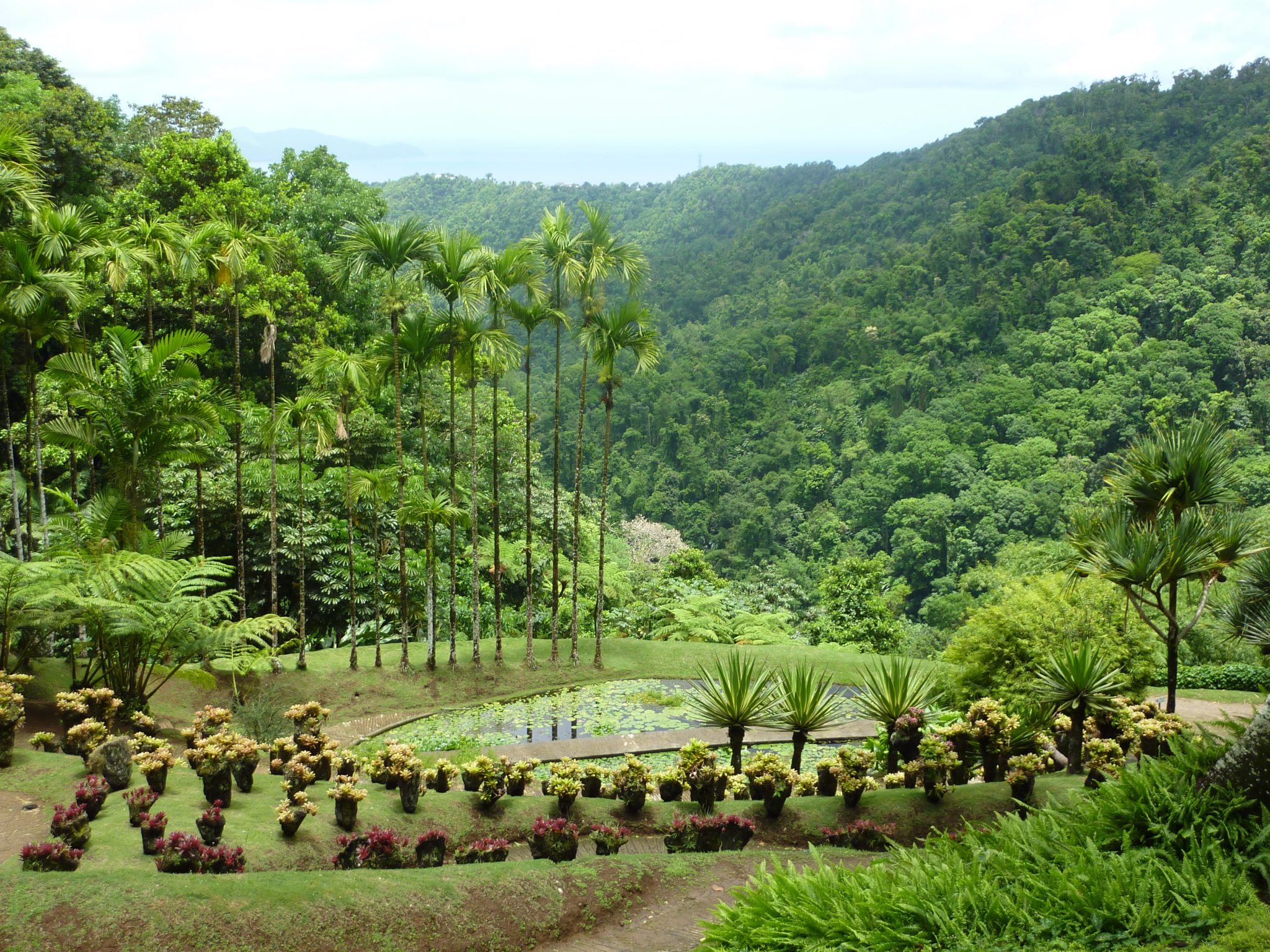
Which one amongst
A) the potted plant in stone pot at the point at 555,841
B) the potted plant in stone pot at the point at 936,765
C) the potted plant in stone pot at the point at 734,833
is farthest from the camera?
the potted plant in stone pot at the point at 936,765

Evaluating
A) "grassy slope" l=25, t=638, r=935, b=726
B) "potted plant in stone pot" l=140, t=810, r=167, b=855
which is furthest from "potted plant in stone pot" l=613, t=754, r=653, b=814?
"grassy slope" l=25, t=638, r=935, b=726

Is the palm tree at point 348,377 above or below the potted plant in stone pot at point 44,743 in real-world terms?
above

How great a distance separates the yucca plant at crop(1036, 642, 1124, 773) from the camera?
28.0 feet

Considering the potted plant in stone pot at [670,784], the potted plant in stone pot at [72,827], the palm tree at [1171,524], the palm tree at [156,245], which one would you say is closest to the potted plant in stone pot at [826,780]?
the potted plant in stone pot at [670,784]

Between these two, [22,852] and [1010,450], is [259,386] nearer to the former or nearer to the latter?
[22,852]

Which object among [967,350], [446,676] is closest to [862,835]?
[446,676]

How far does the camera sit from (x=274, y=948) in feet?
17.9

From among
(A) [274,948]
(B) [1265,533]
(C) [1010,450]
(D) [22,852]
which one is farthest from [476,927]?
(C) [1010,450]

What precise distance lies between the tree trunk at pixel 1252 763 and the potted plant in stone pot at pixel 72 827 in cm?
722

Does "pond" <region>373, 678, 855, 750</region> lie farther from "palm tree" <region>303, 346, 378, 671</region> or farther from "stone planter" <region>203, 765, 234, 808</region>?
"stone planter" <region>203, 765, 234, 808</region>

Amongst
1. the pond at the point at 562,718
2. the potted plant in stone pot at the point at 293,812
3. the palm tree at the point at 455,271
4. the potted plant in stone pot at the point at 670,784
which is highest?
the palm tree at the point at 455,271

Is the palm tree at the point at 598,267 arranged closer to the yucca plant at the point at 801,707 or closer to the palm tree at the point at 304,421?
the palm tree at the point at 304,421

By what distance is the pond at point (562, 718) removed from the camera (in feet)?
42.6

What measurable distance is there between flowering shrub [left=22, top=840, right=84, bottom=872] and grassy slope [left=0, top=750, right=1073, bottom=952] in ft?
0.38
